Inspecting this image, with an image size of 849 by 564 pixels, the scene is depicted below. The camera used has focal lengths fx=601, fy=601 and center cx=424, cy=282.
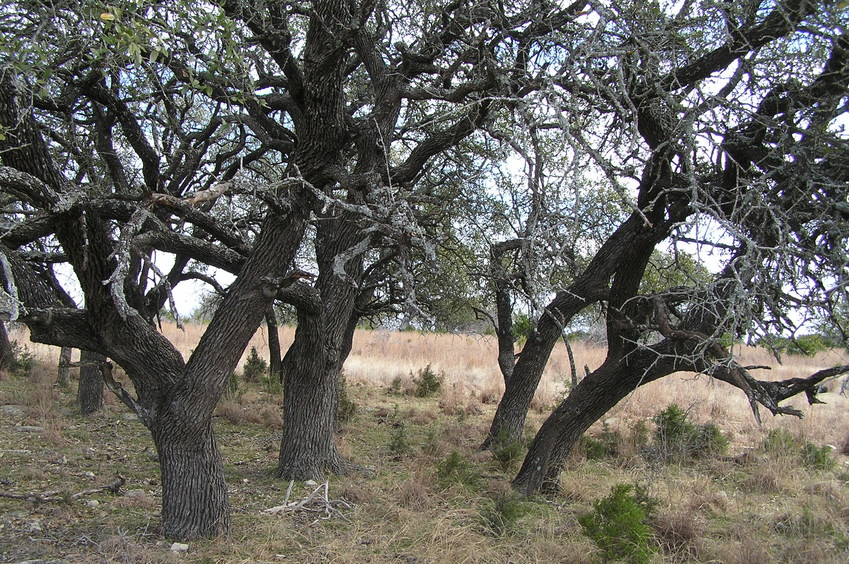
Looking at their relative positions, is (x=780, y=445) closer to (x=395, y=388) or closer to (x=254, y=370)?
(x=395, y=388)

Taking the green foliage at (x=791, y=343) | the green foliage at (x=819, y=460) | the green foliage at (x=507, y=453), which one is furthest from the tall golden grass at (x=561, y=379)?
the green foliage at (x=507, y=453)

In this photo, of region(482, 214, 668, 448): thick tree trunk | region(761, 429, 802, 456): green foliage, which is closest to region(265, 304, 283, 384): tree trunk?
region(482, 214, 668, 448): thick tree trunk

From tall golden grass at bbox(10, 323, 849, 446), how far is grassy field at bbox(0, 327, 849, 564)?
0.35 ft

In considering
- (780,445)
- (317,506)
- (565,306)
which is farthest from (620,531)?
(780,445)

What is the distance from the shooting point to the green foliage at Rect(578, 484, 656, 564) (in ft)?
14.5

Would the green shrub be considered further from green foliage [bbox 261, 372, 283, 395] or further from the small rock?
green foliage [bbox 261, 372, 283, 395]

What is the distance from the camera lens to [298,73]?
510cm

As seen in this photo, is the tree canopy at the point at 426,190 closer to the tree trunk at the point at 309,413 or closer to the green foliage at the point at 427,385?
the tree trunk at the point at 309,413

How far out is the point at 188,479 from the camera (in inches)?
185

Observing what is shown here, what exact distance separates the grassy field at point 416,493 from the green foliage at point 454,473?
0.7 inches

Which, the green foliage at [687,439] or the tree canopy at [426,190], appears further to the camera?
the green foliage at [687,439]

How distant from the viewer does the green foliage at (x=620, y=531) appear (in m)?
4.43

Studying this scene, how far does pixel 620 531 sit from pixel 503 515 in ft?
3.80

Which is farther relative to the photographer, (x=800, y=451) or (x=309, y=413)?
(x=800, y=451)
